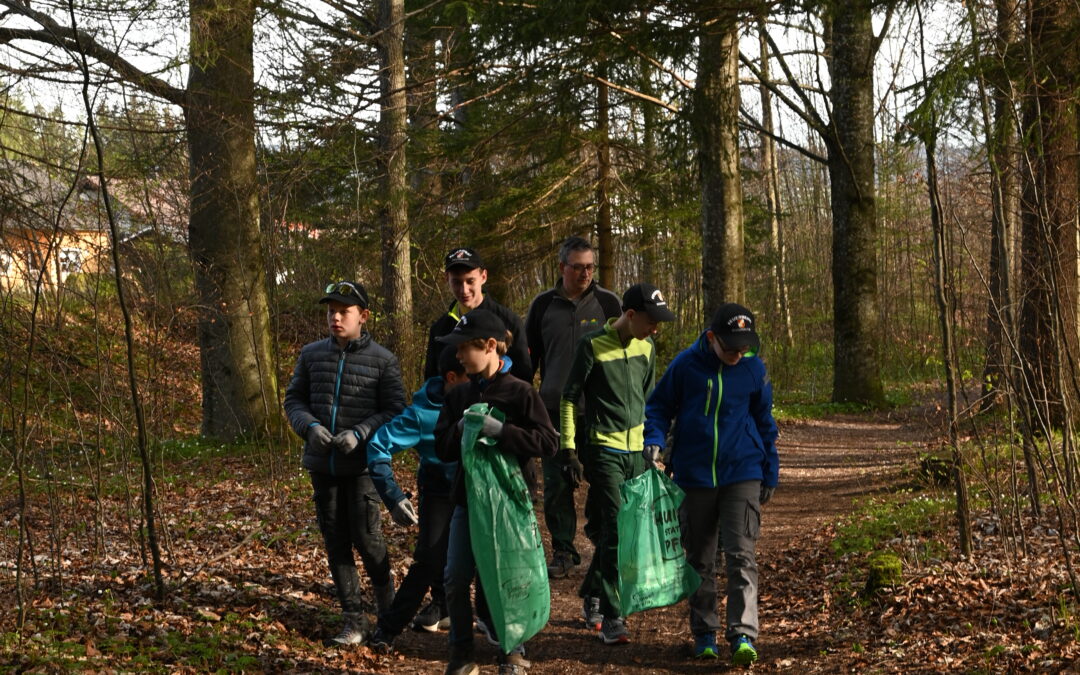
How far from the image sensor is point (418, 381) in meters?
12.0

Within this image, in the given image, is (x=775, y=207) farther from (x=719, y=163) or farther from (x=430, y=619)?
(x=430, y=619)

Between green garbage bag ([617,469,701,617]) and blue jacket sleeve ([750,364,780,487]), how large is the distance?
1.63ft

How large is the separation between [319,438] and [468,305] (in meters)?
1.32

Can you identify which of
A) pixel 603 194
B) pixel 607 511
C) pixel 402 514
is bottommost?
pixel 607 511

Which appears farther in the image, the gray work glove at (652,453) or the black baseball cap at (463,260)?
the black baseball cap at (463,260)

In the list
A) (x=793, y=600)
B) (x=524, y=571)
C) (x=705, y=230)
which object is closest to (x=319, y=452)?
(x=524, y=571)

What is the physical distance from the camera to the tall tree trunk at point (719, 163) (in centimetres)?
1245

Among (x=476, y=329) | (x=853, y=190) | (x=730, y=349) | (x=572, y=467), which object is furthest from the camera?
(x=853, y=190)

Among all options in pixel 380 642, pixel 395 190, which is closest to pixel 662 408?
pixel 380 642

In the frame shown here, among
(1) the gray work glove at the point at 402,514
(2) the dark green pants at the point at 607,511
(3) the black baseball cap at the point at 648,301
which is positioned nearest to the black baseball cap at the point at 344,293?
(1) the gray work glove at the point at 402,514

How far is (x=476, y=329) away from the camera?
184 inches

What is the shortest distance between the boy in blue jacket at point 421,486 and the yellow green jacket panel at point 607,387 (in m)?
0.83

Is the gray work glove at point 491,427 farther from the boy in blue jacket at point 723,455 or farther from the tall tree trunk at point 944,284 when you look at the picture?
the tall tree trunk at point 944,284

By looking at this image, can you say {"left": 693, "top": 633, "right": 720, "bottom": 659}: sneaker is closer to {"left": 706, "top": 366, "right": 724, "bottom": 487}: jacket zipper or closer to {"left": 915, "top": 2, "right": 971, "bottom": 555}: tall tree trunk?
{"left": 706, "top": 366, "right": 724, "bottom": 487}: jacket zipper
